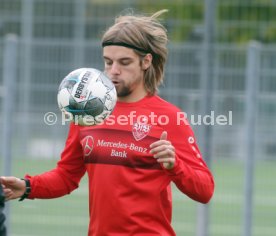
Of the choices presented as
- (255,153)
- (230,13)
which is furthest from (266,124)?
(230,13)

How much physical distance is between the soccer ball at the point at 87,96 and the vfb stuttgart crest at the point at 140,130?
229 millimetres

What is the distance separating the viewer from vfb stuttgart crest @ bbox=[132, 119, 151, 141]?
16.7 feet

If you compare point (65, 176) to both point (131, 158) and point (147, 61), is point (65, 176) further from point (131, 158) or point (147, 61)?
point (147, 61)

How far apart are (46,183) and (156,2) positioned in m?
9.43

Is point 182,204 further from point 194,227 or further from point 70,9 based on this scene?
point 70,9

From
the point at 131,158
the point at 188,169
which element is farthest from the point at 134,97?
the point at 188,169

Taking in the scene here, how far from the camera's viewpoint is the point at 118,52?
5094 mm

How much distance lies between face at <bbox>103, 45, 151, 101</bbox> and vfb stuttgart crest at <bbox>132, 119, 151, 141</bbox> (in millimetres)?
153

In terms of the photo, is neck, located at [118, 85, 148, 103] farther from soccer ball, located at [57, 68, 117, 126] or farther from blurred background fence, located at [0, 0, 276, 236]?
blurred background fence, located at [0, 0, 276, 236]

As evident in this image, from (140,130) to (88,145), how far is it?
0.27m

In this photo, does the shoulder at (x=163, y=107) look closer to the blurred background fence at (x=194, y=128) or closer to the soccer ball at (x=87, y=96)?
the soccer ball at (x=87, y=96)

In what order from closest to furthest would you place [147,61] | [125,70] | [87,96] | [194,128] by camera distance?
1. [87,96]
2. [125,70]
3. [147,61]
4. [194,128]

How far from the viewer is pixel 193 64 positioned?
8.70 meters

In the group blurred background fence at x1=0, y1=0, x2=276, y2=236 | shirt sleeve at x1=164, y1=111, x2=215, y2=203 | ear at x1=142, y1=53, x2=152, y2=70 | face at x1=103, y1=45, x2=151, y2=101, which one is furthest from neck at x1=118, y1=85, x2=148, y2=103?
blurred background fence at x1=0, y1=0, x2=276, y2=236
